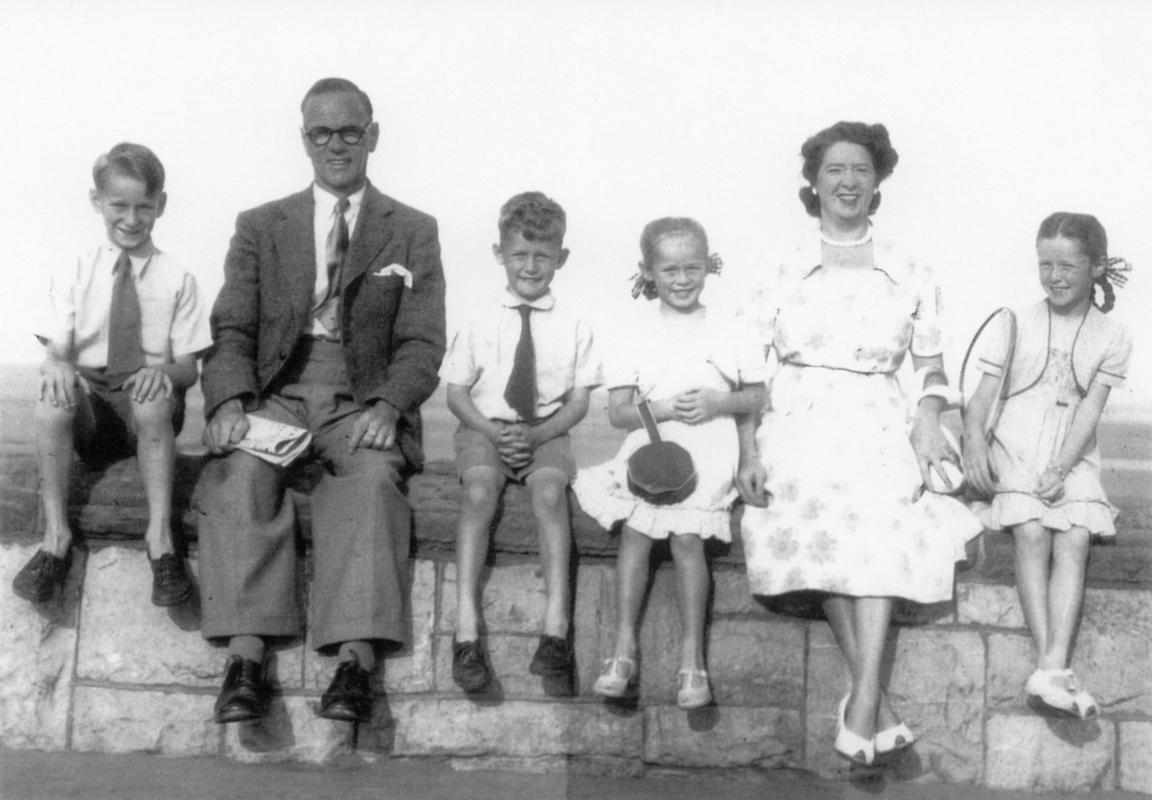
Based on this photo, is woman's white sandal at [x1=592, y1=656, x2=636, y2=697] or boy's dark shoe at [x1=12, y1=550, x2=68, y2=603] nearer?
woman's white sandal at [x1=592, y1=656, x2=636, y2=697]

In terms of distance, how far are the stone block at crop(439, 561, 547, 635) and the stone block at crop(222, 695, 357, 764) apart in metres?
0.44

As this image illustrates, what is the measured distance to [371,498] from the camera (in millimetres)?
4168

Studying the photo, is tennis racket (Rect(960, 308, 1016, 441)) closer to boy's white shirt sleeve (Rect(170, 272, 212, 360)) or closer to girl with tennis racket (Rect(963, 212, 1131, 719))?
girl with tennis racket (Rect(963, 212, 1131, 719))

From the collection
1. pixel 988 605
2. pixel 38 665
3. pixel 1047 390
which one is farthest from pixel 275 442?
pixel 1047 390

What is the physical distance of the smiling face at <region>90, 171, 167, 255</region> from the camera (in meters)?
4.44

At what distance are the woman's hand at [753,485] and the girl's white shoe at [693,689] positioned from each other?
533 millimetres

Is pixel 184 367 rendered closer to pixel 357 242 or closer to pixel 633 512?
pixel 357 242

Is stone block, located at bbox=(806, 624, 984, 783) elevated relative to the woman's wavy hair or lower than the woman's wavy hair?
lower

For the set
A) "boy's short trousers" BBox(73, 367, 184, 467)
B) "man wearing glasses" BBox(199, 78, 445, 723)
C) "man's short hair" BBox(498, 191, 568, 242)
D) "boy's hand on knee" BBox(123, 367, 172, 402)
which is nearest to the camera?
"man wearing glasses" BBox(199, 78, 445, 723)

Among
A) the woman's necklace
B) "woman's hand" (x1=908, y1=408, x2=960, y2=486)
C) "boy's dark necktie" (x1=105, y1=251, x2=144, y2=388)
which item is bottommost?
"woman's hand" (x1=908, y1=408, x2=960, y2=486)

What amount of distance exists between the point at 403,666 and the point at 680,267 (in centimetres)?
148

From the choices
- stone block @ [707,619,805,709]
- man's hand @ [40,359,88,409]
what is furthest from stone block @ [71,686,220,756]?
stone block @ [707,619,805,709]

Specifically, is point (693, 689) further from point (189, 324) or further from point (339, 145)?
point (339, 145)

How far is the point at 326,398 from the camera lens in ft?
14.7
